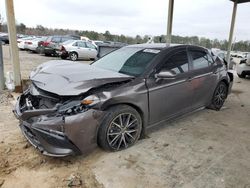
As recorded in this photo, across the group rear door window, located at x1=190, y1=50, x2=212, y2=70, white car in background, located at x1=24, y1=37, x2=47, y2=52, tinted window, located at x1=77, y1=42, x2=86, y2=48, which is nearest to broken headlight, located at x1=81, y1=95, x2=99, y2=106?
rear door window, located at x1=190, y1=50, x2=212, y2=70

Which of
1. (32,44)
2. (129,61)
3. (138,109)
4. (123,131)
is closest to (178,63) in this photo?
(129,61)

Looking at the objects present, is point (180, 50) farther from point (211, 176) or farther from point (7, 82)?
point (7, 82)

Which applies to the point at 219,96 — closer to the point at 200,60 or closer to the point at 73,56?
the point at 200,60

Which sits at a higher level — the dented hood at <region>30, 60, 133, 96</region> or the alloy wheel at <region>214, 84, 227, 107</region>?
the dented hood at <region>30, 60, 133, 96</region>

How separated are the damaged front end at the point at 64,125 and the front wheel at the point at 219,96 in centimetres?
315

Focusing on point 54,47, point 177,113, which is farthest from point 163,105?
point 54,47

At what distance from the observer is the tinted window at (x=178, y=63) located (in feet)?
12.4

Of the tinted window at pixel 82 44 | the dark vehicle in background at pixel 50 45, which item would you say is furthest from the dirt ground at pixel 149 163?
the dark vehicle in background at pixel 50 45

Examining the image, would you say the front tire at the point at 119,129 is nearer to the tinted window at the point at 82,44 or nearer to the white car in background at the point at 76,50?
the white car in background at the point at 76,50

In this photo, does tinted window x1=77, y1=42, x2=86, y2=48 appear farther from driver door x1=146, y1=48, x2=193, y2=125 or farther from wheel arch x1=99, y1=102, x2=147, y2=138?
wheel arch x1=99, y1=102, x2=147, y2=138

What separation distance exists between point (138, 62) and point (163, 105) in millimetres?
791

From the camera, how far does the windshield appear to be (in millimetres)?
3593

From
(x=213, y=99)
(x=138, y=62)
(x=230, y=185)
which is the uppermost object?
(x=138, y=62)

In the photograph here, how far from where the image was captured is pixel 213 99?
16.6 ft
